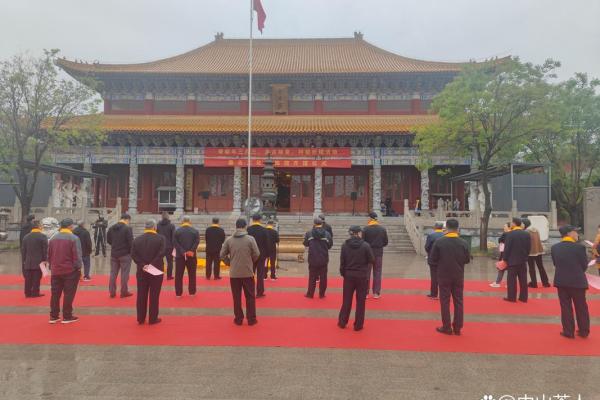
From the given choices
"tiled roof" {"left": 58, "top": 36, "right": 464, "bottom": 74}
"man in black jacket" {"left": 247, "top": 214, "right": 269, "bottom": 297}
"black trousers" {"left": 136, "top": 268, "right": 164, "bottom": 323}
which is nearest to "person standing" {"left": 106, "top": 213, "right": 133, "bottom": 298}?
"black trousers" {"left": 136, "top": 268, "right": 164, "bottom": 323}

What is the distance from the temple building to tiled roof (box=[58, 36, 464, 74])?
0.55 ft

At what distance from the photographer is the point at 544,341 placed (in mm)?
4941

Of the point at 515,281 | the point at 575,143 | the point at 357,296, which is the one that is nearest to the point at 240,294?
the point at 357,296

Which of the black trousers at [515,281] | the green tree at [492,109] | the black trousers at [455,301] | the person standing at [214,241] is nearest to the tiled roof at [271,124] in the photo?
the green tree at [492,109]

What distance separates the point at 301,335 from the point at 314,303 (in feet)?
6.01

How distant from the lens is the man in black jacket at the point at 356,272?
17.0ft

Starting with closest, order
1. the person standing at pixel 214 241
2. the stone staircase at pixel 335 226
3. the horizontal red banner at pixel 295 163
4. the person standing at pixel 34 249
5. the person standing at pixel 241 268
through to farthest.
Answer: the person standing at pixel 241 268 → the person standing at pixel 34 249 → the person standing at pixel 214 241 → the stone staircase at pixel 335 226 → the horizontal red banner at pixel 295 163

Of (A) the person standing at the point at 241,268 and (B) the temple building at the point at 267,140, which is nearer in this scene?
(A) the person standing at the point at 241,268

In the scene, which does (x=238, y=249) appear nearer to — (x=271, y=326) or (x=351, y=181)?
(x=271, y=326)

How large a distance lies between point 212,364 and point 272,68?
23308 mm

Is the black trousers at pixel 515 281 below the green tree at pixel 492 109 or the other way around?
below

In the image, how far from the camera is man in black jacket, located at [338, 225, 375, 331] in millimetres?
5195

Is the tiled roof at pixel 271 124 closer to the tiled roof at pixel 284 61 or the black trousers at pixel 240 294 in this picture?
the tiled roof at pixel 284 61

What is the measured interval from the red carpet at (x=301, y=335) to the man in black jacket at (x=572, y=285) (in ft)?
0.61
